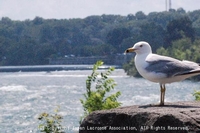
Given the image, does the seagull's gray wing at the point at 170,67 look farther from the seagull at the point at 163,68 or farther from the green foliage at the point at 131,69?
the green foliage at the point at 131,69

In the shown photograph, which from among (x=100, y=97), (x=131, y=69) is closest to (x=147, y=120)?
(x=100, y=97)

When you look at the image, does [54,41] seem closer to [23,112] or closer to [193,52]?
[193,52]

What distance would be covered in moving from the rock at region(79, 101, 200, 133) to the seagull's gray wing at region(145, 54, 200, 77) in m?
0.40

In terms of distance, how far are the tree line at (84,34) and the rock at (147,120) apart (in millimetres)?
108248

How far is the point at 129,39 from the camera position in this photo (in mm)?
145000

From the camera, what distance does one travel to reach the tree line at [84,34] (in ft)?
452

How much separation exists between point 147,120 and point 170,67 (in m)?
1.37

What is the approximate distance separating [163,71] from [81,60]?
478 ft

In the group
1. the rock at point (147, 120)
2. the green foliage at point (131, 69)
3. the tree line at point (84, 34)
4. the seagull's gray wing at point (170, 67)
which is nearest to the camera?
the rock at point (147, 120)

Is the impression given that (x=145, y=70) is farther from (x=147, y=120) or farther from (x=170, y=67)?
(x=147, y=120)

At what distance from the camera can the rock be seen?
7594 mm

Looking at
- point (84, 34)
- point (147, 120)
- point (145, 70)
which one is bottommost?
point (147, 120)

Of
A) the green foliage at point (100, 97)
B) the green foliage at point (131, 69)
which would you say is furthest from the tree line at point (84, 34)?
the green foliage at point (100, 97)

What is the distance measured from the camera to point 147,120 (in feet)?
25.7
